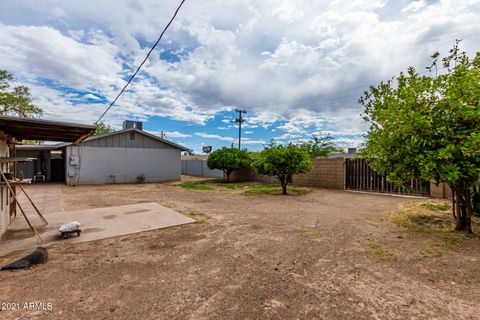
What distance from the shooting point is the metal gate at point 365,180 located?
32.5 feet

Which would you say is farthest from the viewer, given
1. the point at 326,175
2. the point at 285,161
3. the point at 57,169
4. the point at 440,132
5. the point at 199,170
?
the point at 199,170

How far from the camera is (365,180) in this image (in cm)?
1070

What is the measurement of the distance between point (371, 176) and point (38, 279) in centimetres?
1153

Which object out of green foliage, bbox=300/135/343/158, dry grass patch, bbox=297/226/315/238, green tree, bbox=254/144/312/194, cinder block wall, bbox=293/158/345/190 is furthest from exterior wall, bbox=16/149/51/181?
green foliage, bbox=300/135/343/158

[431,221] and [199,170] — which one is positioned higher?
[199,170]

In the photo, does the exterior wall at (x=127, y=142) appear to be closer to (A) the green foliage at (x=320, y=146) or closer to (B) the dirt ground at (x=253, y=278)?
(A) the green foliage at (x=320, y=146)

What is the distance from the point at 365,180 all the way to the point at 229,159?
8.27 metres

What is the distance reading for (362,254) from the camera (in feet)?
11.6

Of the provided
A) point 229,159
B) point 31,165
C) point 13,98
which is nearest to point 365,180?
point 229,159

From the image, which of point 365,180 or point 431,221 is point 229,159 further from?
point 431,221

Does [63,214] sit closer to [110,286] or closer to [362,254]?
[110,286]

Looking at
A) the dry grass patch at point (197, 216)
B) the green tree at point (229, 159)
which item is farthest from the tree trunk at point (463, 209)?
the green tree at point (229, 159)

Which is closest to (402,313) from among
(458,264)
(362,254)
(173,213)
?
(362,254)

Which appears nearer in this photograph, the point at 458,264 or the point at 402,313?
the point at 402,313
